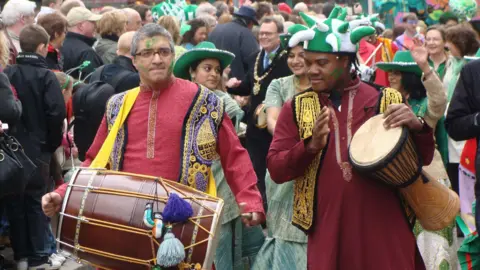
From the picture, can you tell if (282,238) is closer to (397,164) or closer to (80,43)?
(397,164)

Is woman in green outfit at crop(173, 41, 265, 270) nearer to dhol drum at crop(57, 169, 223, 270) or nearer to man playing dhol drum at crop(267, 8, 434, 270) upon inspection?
man playing dhol drum at crop(267, 8, 434, 270)

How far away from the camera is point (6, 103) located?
24.4 feet

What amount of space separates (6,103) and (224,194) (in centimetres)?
159

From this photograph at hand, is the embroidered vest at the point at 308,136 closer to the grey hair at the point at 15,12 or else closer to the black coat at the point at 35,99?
the black coat at the point at 35,99

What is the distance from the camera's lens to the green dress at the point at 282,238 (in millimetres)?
6899

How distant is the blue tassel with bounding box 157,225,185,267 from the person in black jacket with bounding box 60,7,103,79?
542cm

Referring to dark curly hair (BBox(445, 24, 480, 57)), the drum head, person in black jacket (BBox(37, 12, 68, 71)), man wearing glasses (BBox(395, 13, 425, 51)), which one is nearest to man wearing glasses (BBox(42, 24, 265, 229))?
the drum head

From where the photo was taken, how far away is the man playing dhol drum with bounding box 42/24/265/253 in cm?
568

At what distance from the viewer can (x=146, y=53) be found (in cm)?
578

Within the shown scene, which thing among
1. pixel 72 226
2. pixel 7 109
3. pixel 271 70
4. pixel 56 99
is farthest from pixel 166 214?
pixel 271 70

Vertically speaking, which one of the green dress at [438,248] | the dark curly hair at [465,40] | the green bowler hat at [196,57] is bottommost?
the green dress at [438,248]

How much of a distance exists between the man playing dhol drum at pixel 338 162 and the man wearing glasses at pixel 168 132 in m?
0.37

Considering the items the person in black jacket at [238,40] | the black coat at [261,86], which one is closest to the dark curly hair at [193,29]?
the person in black jacket at [238,40]

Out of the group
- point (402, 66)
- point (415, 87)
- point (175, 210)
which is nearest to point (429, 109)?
point (415, 87)
